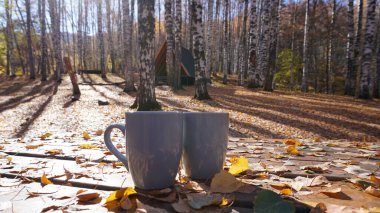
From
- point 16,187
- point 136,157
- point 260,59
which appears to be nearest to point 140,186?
point 136,157

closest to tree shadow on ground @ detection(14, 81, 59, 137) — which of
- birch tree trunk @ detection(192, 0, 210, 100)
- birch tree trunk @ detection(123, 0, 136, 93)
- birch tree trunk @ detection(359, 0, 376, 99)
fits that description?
birch tree trunk @ detection(123, 0, 136, 93)

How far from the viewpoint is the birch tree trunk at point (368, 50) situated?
10586 millimetres

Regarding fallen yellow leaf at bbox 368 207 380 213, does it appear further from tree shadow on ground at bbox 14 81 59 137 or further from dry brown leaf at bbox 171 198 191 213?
tree shadow on ground at bbox 14 81 59 137

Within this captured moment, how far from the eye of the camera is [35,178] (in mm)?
993

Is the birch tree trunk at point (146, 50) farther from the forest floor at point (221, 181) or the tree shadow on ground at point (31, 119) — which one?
the forest floor at point (221, 181)

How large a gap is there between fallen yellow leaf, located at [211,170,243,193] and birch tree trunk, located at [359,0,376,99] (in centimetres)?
1233

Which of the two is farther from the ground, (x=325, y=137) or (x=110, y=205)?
(x=110, y=205)

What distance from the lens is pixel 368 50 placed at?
1095cm

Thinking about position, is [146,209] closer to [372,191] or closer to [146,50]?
[372,191]

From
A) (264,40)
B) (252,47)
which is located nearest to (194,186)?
(252,47)

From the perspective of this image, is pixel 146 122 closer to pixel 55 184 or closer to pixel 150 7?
pixel 55 184

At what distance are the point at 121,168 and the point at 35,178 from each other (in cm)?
32

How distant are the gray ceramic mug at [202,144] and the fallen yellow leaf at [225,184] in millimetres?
112

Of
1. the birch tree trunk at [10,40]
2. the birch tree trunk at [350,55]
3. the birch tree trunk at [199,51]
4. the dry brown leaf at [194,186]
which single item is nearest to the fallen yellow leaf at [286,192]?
the dry brown leaf at [194,186]
